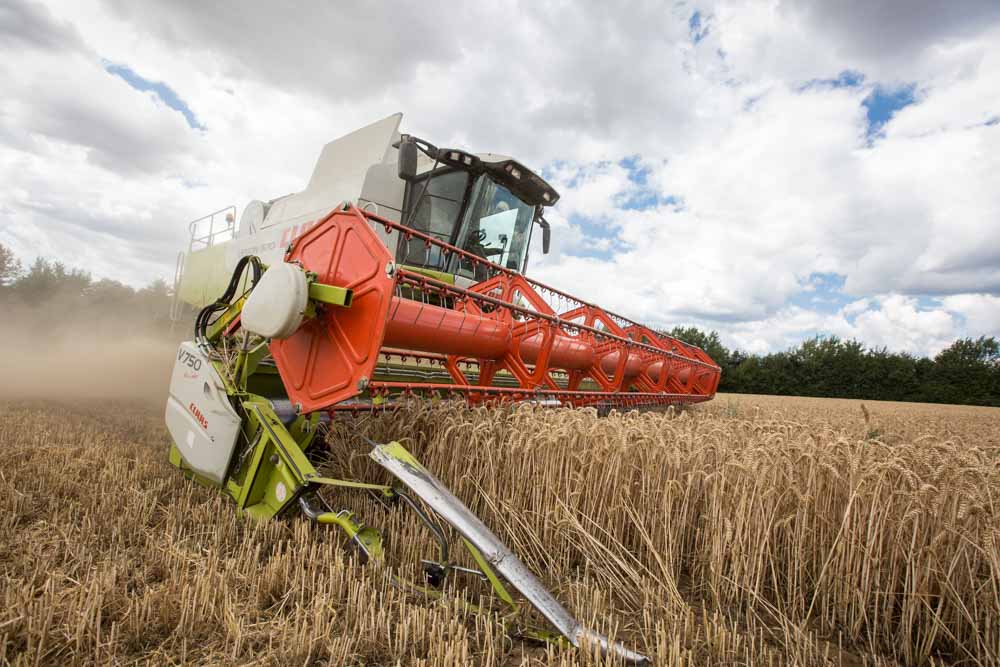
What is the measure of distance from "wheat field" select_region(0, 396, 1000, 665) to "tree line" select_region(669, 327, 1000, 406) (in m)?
21.5

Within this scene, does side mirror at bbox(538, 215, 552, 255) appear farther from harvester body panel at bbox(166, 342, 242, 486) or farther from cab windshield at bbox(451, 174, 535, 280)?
harvester body panel at bbox(166, 342, 242, 486)

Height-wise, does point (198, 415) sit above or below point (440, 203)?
below

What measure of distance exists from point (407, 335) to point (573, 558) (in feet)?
4.26

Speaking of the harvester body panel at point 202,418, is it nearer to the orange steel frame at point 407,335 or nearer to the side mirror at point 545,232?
the orange steel frame at point 407,335

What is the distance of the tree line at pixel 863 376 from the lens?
65.1 feet

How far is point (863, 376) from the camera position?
68.0ft

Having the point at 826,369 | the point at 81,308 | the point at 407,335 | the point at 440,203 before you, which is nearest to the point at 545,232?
the point at 440,203

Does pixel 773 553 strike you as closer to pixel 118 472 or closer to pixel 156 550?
pixel 156 550

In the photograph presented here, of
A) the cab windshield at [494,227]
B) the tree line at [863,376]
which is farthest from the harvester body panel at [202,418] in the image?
the tree line at [863,376]

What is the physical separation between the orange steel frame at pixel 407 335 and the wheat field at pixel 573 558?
0.46 meters

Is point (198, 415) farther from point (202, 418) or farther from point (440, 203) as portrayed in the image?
point (440, 203)

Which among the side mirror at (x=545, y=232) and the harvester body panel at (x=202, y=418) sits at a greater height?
the side mirror at (x=545, y=232)

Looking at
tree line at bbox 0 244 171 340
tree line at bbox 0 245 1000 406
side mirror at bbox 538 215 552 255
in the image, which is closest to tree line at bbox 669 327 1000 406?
tree line at bbox 0 245 1000 406

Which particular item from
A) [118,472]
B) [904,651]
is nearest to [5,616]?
[118,472]
